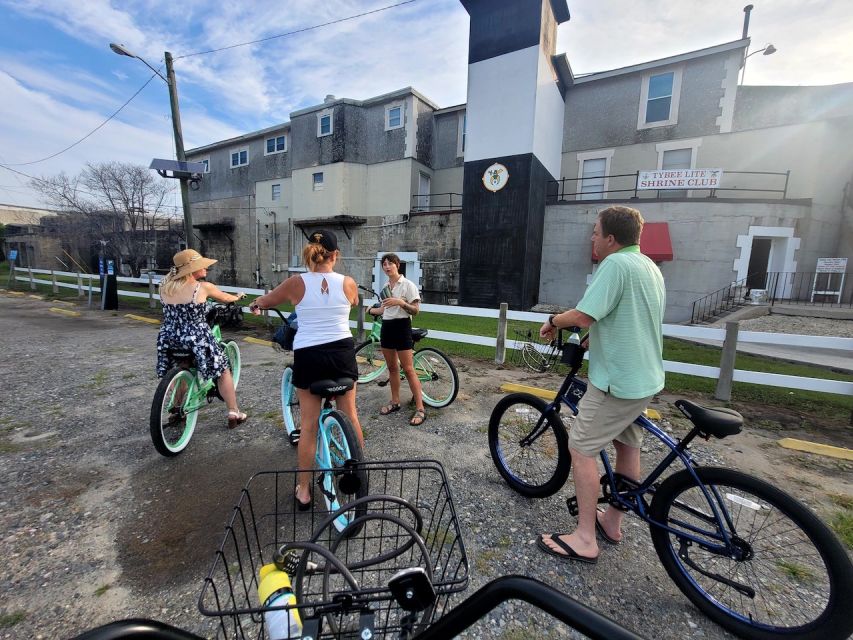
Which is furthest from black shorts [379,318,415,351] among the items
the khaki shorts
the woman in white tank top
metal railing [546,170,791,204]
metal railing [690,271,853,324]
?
metal railing [690,271,853,324]

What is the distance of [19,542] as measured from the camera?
2.51m

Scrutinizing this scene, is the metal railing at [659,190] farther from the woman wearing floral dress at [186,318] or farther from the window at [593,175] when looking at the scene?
the woman wearing floral dress at [186,318]

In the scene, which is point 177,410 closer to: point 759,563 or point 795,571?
point 759,563

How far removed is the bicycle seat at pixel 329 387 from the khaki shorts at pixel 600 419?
1.55 m

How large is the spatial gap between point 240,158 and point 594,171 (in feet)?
72.0

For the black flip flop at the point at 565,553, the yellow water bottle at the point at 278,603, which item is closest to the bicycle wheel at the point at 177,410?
the yellow water bottle at the point at 278,603

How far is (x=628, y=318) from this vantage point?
222 centimetres

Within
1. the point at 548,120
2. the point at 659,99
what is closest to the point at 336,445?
the point at 548,120

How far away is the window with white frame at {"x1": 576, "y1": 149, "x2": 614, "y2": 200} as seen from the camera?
16.3 m

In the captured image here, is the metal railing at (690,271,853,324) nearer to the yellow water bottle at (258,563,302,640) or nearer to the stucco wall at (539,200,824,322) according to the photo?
the stucco wall at (539,200,824,322)

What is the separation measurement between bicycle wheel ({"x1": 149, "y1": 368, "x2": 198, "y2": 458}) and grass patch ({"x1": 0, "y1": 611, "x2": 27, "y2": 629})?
155cm

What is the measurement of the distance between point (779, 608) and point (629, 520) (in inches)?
34.9

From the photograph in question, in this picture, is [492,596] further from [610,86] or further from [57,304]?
[610,86]

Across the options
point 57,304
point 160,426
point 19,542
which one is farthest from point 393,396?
point 57,304
